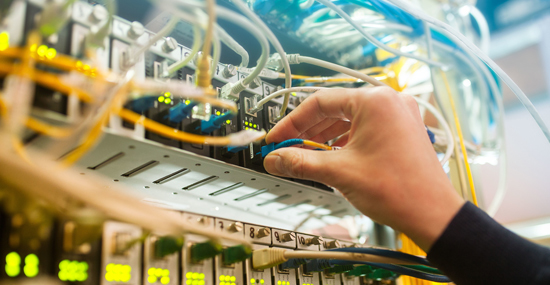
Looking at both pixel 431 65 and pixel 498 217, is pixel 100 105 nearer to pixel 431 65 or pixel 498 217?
pixel 431 65

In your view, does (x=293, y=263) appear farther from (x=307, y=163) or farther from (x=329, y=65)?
(x=329, y=65)

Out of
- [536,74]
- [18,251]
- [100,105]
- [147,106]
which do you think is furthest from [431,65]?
[536,74]

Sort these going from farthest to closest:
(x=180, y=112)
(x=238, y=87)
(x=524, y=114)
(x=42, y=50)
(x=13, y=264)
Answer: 1. (x=524, y=114)
2. (x=238, y=87)
3. (x=180, y=112)
4. (x=42, y=50)
5. (x=13, y=264)

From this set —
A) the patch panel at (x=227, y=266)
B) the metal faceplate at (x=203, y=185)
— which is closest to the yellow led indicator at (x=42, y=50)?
the metal faceplate at (x=203, y=185)

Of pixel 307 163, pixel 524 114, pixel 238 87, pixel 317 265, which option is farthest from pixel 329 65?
pixel 524 114

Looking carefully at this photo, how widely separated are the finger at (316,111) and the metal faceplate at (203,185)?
4.1 inches

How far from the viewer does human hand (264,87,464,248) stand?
564 mm

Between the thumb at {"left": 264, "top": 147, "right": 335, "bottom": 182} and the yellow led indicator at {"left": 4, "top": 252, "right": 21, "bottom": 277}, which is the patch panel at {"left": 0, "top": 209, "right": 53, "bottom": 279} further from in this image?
the thumb at {"left": 264, "top": 147, "right": 335, "bottom": 182}

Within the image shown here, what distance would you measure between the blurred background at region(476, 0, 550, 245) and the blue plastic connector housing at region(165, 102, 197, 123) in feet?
5.35

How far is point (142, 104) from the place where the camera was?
61 cm

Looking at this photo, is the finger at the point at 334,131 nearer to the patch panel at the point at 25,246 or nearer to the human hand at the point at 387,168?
the human hand at the point at 387,168

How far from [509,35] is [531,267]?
2.45 metres

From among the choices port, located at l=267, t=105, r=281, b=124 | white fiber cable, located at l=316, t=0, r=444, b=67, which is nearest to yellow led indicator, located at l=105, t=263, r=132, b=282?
port, located at l=267, t=105, r=281, b=124

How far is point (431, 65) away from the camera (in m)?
1.06
